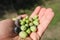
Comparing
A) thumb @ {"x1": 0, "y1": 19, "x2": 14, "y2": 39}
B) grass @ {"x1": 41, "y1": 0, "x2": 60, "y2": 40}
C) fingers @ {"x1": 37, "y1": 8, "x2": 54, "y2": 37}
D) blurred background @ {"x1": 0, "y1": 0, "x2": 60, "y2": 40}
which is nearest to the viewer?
fingers @ {"x1": 37, "y1": 8, "x2": 54, "y2": 37}

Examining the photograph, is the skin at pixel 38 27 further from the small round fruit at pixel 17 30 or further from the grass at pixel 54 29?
the grass at pixel 54 29

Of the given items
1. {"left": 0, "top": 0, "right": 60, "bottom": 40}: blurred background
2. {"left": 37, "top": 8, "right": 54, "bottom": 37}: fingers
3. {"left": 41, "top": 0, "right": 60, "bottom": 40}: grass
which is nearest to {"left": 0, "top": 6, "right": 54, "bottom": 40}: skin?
{"left": 37, "top": 8, "right": 54, "bottom": 37}: fingers

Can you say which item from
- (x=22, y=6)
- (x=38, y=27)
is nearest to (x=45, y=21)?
(x=38, y=27)

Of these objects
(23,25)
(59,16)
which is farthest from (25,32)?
(59,16)

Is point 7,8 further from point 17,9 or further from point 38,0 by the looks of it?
point 38,0

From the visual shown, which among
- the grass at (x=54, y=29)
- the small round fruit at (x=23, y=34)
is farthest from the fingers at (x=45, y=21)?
the grass at (x=54, y=29)

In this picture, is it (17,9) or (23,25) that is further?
(17,9)

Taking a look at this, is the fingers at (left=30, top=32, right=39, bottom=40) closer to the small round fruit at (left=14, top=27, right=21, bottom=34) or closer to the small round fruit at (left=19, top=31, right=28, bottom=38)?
the small round fruit at (left=19, top=31, right=28, bottom=38)

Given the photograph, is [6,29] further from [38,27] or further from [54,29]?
[54,29]
